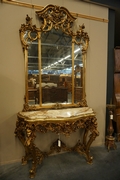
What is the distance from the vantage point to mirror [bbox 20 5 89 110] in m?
1.92

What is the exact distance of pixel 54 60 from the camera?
6.69 ft

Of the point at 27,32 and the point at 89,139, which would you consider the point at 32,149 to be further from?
the point at 27,32

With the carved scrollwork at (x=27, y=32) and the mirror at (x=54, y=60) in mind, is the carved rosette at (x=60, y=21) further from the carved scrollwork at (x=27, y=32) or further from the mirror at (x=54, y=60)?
the carved scrollwork at (x=27, y=32)

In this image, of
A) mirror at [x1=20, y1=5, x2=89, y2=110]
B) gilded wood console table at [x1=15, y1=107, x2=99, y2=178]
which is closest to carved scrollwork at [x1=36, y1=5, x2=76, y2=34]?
mirror at [x1=20, y1=5, x2=89, y2=110]

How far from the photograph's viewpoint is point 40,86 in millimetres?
1991

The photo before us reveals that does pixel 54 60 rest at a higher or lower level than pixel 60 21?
lower

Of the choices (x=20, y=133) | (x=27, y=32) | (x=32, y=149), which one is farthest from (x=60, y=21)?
(x=32, y=149)

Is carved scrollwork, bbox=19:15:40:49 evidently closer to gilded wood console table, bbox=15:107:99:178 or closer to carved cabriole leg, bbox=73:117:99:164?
gilded wood console table, bbox=15:107:99:178

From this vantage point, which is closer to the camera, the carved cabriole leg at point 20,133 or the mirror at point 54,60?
the carved cabriole leg at point 20,133

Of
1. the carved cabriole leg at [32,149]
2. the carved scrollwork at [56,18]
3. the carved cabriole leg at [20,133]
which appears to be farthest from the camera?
the carved scrollwork at [56,18]

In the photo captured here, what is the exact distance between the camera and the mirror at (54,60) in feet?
6.30

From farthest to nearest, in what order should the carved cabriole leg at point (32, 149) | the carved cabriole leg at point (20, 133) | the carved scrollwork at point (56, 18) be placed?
1. the carved scrollwork at point (56, 18)
2. the carved cabriole leg at point (20, 133)
3. the carved cabriole leg at point (32, 149)

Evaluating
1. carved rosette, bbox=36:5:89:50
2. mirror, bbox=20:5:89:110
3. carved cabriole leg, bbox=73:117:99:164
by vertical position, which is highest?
carved rosette, bbox=36:5:89:50

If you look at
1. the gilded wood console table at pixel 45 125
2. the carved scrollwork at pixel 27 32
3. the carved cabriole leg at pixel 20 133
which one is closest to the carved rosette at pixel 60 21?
the carved scrollwork at pixel 27 32
